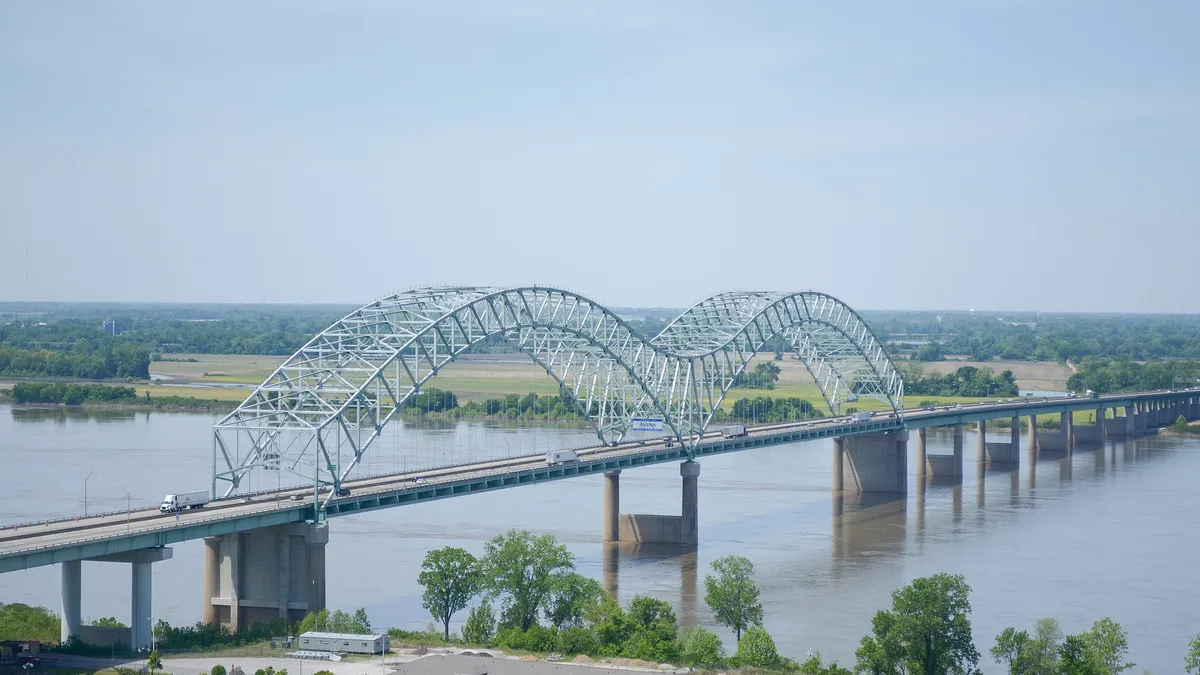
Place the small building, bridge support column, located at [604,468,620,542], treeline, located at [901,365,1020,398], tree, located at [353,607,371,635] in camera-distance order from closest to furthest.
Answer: the small building, tree, located at [353,607,371,635], bridge support column, located at [604,468,620,542], treeline, located at [901,365,1020,398]

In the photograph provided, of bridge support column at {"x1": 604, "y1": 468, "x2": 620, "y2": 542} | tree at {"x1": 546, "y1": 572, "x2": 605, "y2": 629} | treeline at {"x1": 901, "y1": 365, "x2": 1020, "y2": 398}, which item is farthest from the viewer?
treeline at {"x1": 901, "y1": 365, "x2": 1020, "y2": 398}

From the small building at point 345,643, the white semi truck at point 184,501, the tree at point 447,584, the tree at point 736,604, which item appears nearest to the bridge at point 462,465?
the white semi truck at point 184,501

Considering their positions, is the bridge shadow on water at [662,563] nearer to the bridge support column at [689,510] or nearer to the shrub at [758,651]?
the bridge support column at [689,510]

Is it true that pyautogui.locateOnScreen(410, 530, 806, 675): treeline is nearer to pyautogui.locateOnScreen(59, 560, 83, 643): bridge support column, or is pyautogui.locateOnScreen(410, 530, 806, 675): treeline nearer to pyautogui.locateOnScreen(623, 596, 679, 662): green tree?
pyautogui.locateOnScreen(623, 596, 679, 662): green tree

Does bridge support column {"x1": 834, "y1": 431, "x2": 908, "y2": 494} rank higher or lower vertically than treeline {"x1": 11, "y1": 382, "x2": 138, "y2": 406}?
lower

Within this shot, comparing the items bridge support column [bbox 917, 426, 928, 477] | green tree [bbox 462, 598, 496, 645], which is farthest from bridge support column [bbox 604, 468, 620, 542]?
bridge support column [bbox 917, 426, 928, 477]

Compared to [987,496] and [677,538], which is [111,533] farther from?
[987,496]
